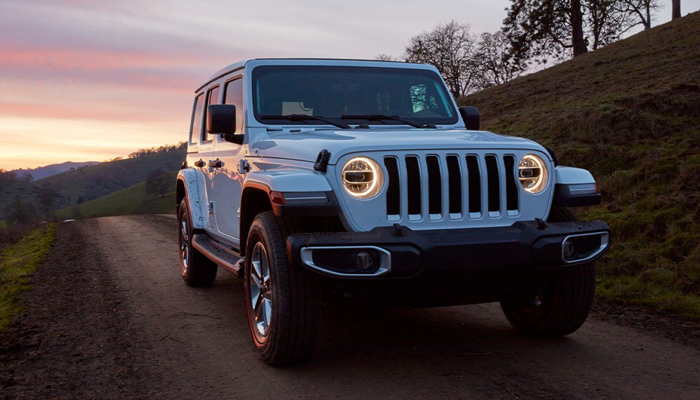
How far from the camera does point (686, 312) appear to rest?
5.63 meters

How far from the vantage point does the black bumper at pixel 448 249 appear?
11.6 ft

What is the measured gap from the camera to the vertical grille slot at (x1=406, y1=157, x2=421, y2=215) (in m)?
3.79

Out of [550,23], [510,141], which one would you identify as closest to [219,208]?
[510,141]

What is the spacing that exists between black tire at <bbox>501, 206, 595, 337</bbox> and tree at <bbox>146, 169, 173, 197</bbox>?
118876mm

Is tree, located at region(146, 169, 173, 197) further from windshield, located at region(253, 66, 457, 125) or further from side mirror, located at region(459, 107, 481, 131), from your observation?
side mirror, located at region(459, 107, 481, 131)

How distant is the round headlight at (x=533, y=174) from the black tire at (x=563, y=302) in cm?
32

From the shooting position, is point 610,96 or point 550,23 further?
Result: point 550,23

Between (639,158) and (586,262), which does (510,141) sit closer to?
(586,262)

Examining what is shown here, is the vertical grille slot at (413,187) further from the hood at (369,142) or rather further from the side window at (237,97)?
the side window at (237,97)

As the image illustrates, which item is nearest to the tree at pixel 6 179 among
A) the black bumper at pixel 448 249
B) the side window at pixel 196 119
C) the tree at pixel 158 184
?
the tree at pixel 158 184

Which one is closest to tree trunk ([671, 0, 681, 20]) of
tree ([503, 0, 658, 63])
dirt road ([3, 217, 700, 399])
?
tree ([503, 0, 658, 63])

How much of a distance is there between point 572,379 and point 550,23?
33.4 meters

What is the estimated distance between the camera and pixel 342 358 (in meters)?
4.25

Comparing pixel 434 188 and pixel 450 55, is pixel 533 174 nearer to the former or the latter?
pixel 434 188
